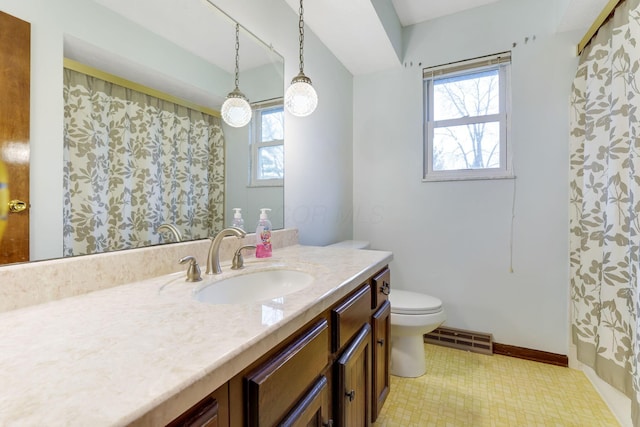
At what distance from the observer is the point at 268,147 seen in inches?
60.0

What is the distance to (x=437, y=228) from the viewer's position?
2174 mm

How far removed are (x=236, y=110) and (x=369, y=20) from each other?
104 centimetres

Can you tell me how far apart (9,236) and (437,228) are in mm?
2173

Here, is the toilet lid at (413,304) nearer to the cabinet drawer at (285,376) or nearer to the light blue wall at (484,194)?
the light blue wall at (484,194)

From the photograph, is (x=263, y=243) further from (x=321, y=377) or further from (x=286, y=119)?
(x=286, y=119)

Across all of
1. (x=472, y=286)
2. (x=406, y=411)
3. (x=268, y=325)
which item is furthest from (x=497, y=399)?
(x=268, y=325)

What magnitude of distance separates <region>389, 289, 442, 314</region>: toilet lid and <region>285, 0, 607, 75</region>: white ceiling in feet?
5.47

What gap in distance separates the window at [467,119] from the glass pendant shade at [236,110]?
1422 mm

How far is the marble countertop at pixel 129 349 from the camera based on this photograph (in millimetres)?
333

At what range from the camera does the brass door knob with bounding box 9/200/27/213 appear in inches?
26.2

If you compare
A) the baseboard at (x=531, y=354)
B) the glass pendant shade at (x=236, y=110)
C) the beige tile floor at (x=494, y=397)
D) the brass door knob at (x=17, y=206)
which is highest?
the glass pendant shade at (x=236, y=110)

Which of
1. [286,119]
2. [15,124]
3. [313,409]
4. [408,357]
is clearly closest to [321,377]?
[313,409]

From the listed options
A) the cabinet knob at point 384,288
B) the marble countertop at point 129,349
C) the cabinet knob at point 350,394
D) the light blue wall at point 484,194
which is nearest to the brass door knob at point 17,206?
the marble countertop at point 129,349

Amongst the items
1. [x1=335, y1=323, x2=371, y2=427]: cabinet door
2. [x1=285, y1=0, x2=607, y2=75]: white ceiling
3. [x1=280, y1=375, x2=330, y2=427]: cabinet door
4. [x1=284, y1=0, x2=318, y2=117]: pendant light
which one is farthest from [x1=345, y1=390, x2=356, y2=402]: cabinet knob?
[x1=285, y1=0, x2=607, y2=75]: white ceiling
